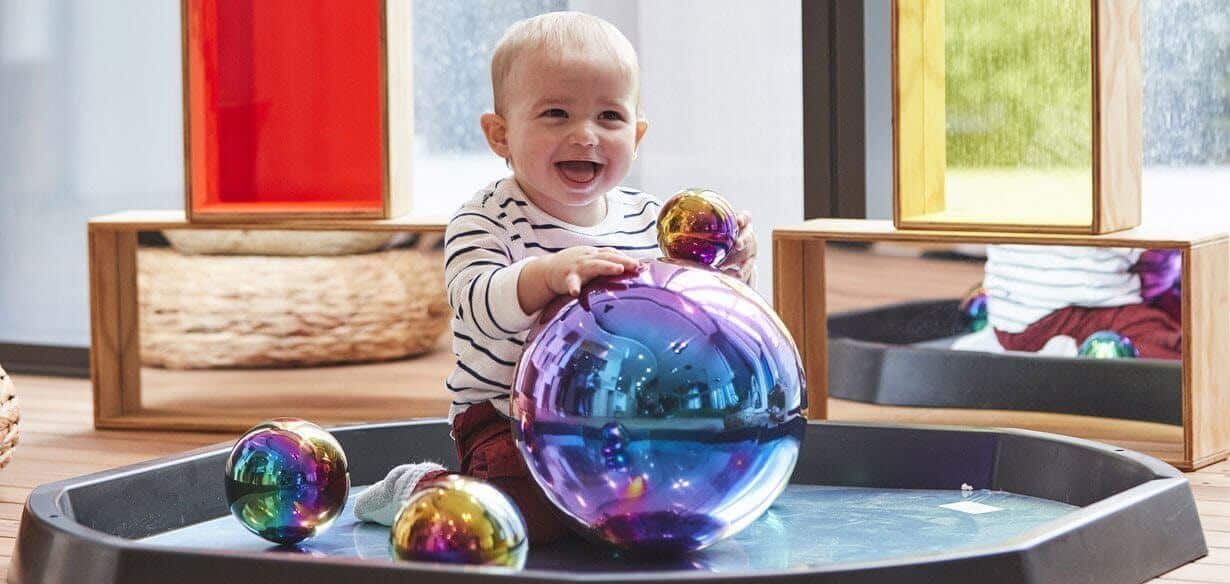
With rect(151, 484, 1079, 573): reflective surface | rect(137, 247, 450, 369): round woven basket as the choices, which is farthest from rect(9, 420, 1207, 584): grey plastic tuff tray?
rect(137, 247, 450, 369): round woven basket

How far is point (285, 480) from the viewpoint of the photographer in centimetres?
192

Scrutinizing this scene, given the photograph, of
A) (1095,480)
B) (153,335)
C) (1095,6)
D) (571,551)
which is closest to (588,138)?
(571,551)

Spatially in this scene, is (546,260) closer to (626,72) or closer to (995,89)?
(626,72)

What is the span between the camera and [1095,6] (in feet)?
8.87

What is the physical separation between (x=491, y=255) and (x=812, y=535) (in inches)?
19.6

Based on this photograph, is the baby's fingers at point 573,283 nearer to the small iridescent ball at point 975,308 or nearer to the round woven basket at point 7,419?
the round woven basket at point 7,419

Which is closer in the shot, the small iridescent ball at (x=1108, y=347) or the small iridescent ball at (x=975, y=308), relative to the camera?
the small iridescent ball at (x=1108, y=347)

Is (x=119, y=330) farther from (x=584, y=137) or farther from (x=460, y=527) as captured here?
(x=460, y=527)

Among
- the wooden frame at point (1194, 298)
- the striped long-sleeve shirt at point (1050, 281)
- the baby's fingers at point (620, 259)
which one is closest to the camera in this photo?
the baby's fingers at point (620, 259)

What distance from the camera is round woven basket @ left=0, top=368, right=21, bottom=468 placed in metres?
2.56

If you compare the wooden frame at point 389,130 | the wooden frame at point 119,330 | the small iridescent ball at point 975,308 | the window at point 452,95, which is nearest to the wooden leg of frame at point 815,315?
the small iridescent ball at point 975,308

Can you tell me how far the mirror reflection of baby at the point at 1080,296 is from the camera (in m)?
3.08

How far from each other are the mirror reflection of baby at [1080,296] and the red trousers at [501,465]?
1.40m

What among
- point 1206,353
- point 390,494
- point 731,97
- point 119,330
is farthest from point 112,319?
point 1206,353
